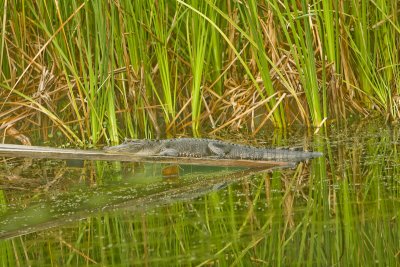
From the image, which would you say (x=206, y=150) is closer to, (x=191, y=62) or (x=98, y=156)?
(x=191, y=62)

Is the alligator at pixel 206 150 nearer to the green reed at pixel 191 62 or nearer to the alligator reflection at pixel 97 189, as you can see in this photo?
the alligator reflection at pixel 97 189

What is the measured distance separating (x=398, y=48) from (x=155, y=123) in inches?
73.5

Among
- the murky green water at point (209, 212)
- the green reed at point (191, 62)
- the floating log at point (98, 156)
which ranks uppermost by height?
the green reed at point (191, 62)

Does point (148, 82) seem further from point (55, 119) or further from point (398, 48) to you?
point (398, 48)

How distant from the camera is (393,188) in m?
5.50

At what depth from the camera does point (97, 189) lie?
6.09 meters

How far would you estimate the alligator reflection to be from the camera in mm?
5410

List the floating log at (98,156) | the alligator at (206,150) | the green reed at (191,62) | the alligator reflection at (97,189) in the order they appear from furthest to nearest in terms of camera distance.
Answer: the green reed at (191,62)
the alligator at (206,150)
the floating log at (98,156)
the alligator reflection at (97,189)

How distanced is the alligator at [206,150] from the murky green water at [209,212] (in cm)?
11

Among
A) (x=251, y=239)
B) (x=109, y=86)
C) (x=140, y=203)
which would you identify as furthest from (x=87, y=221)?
(x=109, y=86)

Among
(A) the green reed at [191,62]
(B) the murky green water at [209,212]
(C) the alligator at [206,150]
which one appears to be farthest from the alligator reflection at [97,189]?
(A) the green reed at [191,62]

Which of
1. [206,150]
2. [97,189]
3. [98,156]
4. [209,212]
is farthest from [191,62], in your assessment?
[209,212]

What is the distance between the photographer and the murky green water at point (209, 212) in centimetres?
441

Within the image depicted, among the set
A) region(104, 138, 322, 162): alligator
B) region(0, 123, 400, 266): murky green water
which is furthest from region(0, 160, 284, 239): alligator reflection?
region(104, 138, 322, 162): alligator
